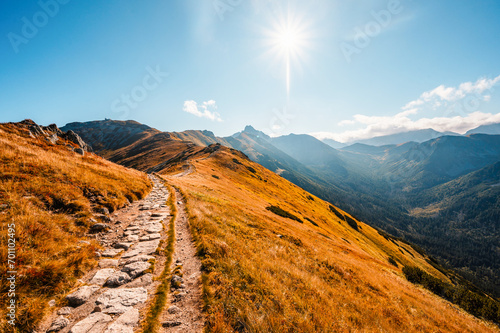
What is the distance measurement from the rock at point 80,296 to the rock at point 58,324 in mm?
619

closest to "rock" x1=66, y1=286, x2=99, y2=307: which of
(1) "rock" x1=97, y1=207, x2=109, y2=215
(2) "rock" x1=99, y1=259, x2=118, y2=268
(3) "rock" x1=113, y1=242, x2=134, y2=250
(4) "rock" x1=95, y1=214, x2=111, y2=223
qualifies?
(2) "rock" x1=99, y1=259, x2=118, y2=268

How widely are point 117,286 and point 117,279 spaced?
229 mm

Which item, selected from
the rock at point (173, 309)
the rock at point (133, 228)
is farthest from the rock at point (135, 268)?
the rock at point (133, 228)

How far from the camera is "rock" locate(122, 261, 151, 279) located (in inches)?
289

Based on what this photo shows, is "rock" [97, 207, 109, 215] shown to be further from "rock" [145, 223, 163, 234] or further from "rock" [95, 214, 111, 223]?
"rock" [145, 223, 163, 234]

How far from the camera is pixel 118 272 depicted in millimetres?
7207

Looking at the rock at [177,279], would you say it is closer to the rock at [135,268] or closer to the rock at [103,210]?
the rock at [135,268]

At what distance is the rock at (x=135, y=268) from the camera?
7.33 m

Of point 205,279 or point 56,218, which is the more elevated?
point 56,218

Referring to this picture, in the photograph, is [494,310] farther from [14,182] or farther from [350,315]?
[14,182]

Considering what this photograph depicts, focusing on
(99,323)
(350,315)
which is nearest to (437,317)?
(350,315)

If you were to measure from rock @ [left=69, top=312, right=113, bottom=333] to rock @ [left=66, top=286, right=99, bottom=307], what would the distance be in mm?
777

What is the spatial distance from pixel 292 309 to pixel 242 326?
2407mm

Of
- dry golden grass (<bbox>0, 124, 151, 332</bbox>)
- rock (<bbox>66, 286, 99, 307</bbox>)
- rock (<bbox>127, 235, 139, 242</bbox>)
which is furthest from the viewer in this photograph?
rock (<bbox>127, 235, 139, 242</bbox>)
